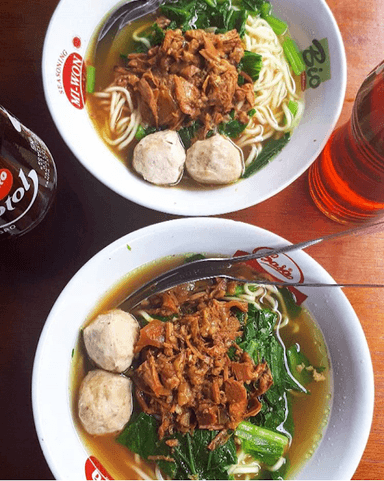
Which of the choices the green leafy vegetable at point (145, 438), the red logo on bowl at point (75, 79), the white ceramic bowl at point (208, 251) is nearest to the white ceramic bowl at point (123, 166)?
the red logo on bowl at point (75, 79)

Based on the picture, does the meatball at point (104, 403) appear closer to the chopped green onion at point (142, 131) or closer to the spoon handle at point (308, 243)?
the spoon handle at point (308, 243)

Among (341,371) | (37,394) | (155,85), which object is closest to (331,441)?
(341,371)

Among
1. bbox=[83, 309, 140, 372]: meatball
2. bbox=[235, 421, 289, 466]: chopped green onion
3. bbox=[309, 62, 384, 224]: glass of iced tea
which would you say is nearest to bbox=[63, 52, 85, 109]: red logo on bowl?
bbox=[83, 309, 140, 372]: meatball

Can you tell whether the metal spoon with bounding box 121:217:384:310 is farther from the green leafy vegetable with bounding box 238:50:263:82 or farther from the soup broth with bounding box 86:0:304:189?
the green leafy vegetable with bounding box 238:50:263:82

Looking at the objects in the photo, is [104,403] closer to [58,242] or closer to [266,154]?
[58,242]

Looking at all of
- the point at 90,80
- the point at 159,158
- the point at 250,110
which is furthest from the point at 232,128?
the point at 90,80

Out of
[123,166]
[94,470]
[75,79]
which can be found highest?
[75,79]
